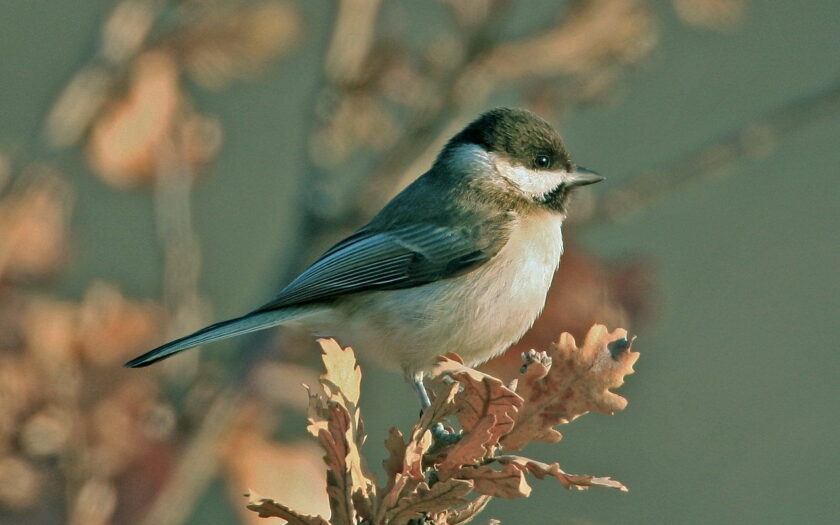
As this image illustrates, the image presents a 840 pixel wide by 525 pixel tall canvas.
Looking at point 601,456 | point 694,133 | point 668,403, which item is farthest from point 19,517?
point 694,133

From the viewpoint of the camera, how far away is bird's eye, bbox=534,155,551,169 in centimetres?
259

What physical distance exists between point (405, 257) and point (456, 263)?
0.36 feet

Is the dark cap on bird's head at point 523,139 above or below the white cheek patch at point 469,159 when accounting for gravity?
above

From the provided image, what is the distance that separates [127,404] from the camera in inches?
79.0

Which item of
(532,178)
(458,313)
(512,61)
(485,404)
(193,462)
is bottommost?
(193,462)

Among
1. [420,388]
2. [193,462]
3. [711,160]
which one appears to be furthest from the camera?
[420,388]

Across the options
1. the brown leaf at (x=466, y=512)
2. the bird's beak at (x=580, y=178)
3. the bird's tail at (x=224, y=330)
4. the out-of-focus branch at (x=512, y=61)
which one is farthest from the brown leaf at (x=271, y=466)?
the bird's beak at (x=580, y=178)

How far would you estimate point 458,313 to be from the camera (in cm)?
238

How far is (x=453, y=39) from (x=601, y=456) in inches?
113

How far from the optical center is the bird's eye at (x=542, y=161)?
2.59 meters

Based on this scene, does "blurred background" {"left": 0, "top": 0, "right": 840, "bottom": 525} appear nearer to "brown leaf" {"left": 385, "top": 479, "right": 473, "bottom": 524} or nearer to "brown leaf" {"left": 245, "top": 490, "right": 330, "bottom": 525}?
"brown leaf" {"left": 385, "top": 479, "right": 473, "bottom": 524}

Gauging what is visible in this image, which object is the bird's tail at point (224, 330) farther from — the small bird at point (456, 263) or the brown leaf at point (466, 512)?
the brown leaf at point (466, 512)

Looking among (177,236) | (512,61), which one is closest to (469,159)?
(512,61)

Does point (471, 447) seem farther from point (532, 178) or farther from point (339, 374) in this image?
point (532, 178)
